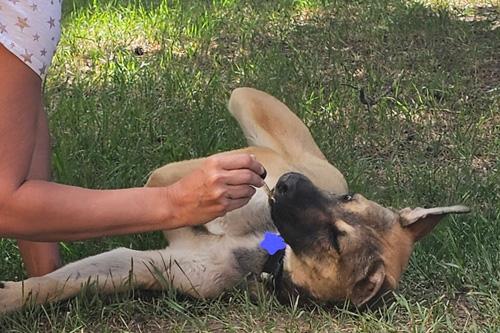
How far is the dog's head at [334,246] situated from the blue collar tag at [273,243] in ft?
0.29

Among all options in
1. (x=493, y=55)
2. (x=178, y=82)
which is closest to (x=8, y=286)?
(x=178, y=82)

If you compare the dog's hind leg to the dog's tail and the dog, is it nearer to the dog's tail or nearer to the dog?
the dog

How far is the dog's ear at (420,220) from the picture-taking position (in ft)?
11.3

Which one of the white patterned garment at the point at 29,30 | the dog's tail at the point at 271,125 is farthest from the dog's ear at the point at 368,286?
the white patterned garment at the point at 29,30

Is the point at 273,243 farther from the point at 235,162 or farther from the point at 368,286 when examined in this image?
the point at 235,162

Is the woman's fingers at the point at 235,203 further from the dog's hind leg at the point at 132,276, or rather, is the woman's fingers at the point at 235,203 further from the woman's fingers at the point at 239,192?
the dog's hind leg at the point at 132,276

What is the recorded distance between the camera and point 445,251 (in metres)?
3.77

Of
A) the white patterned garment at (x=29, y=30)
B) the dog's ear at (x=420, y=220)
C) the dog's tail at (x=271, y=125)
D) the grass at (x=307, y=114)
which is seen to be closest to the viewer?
the white patterned garment at (x=29, y=30)

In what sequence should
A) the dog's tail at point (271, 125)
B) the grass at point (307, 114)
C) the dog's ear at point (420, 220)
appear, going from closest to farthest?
the grass at point (307, 114) < the dog's ear at point (420, 220) < the dog's tail at point (271, 125)

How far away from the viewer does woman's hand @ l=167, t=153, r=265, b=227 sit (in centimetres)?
246

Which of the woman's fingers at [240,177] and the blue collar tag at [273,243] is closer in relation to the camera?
the woman's fingers at [240,177]

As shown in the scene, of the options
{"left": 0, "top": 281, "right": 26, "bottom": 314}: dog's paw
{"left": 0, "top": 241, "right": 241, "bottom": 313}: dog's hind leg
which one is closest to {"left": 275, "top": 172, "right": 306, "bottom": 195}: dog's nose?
{"left": 0, "top": 241, "right": 241, "bottom": 313}: dog's hind leg

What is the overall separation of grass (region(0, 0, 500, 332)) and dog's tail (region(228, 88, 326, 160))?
0.15 metres

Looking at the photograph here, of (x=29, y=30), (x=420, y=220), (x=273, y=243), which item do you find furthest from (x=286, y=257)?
(x=29, y=30)
